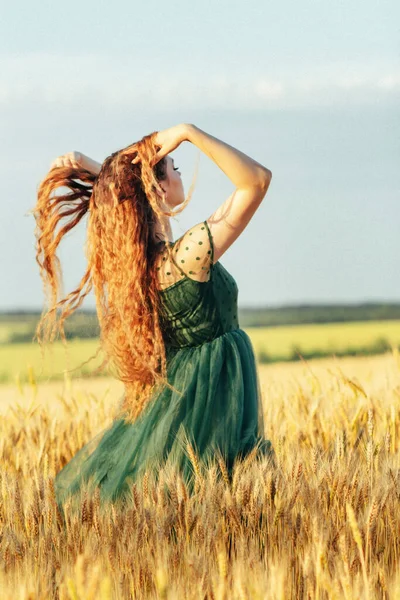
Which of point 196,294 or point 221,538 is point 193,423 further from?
point 221,538

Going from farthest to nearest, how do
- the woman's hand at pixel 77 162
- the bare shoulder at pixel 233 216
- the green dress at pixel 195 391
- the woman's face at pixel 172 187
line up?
the woman's hand at pixel 77 162, the woman's face at pixel 172 187, the green dress at pixel 195 391, the bare shoulder at pixel 233 216

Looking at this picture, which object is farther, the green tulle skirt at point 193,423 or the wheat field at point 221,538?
the green tulle skirt at point 193,423

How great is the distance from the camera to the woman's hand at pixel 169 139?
8.77ft

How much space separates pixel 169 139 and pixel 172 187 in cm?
24

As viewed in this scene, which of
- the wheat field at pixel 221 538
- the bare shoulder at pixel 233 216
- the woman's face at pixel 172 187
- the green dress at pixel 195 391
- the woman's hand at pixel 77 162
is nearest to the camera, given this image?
the wheat field at pixel 221 538

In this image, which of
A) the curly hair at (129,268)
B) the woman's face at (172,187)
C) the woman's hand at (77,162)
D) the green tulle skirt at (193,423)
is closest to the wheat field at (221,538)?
the green tulle skirt at (193,423)

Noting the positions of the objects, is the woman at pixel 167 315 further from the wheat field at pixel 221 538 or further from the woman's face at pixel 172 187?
the wheat field at pixel 221 538

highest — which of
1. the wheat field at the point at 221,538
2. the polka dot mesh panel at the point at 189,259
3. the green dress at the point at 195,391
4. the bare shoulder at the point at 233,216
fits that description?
the bare shoulder at the point at 233,216

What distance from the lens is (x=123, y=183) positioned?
2809 millimetres

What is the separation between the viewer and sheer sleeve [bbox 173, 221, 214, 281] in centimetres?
267

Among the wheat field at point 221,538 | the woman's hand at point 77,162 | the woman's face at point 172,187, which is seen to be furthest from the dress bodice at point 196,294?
the woman's hand at point 77,162

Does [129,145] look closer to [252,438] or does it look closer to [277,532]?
[252,438]

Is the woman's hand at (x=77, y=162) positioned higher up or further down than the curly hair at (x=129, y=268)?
higher up

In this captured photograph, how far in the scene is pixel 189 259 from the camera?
270 cm
